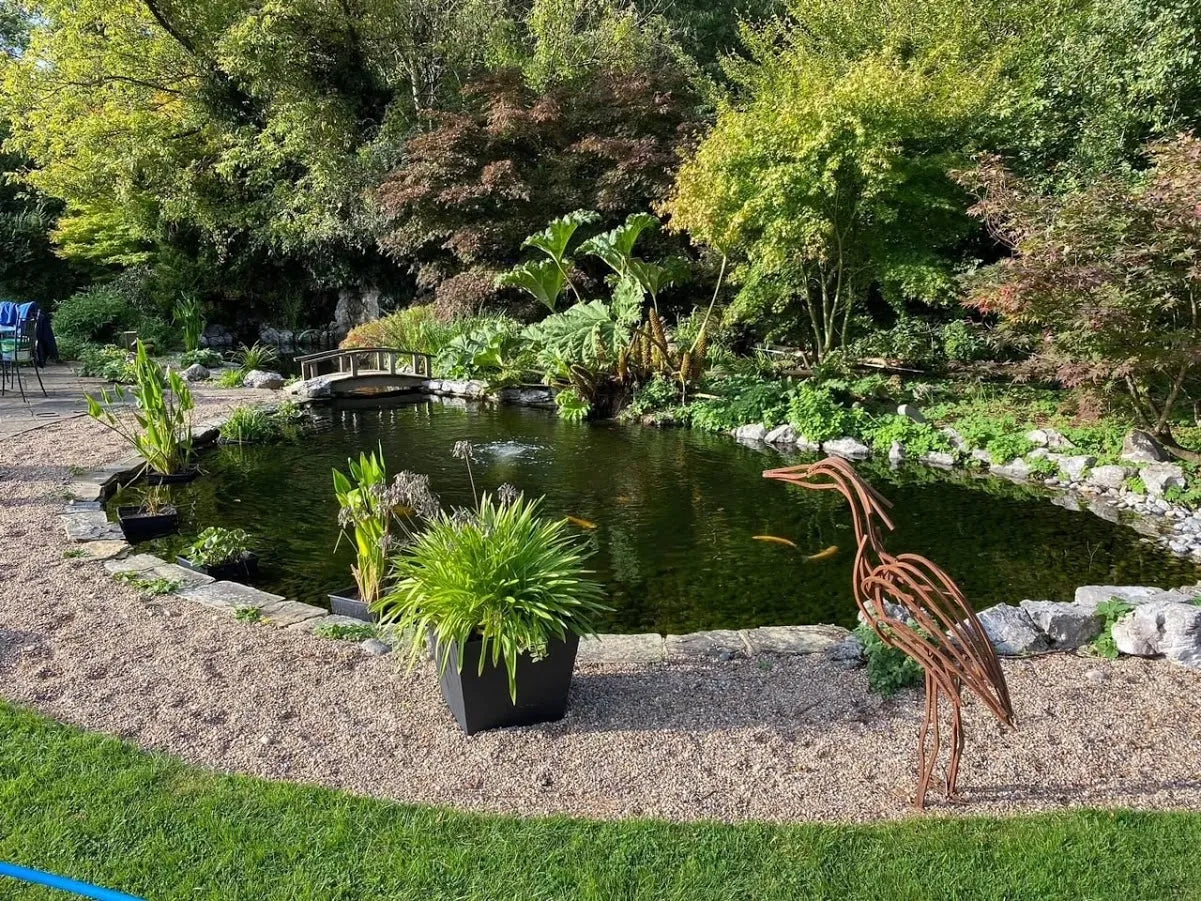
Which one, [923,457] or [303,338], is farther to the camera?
[303,338]

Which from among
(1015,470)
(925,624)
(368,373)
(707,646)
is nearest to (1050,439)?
(1015,470)

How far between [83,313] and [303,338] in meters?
4.16

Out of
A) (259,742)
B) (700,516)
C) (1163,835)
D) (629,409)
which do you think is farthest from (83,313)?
(1163,835)

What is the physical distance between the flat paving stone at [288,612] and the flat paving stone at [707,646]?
1.74 m

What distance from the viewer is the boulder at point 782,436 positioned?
8.80m

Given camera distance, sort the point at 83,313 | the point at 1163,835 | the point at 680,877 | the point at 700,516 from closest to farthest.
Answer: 1. the point at 680,877
2. the point at 1163,835
3. the point at 700,516
4. the point at 83,313

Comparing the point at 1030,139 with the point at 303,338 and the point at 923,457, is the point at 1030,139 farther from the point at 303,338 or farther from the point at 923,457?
the point at 303,338

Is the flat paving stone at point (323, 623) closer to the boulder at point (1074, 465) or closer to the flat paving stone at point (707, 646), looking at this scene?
the flat paving stone at point (707, 646)

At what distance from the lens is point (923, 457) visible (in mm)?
8094

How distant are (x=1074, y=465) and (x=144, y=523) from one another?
7.31 meters

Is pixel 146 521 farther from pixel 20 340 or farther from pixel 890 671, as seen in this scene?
pixel 20 340

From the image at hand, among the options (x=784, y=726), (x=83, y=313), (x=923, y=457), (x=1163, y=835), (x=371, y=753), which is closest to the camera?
(x=1163, y=835)

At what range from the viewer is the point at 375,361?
13.5 m

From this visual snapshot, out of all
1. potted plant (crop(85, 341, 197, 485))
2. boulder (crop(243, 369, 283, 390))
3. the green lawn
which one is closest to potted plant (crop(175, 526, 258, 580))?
potted plant (crop(85, 341, 197, 485))
